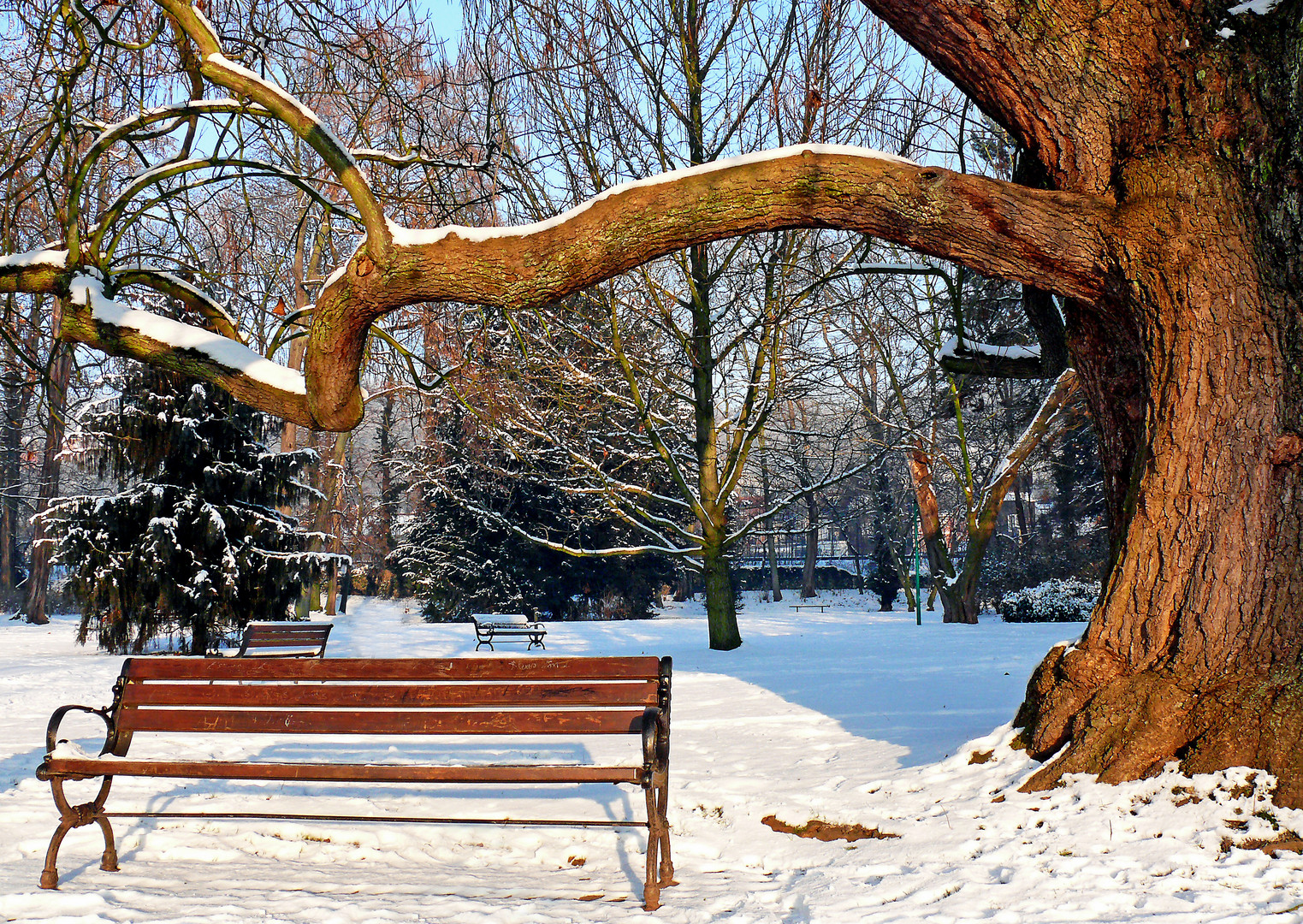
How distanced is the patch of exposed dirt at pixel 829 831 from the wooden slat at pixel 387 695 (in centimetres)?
89

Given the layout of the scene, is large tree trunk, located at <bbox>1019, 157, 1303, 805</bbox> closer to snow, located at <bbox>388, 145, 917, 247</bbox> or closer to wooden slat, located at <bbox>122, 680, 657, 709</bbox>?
snow, located at <bbox>388, 145, 917, 247</bbox>

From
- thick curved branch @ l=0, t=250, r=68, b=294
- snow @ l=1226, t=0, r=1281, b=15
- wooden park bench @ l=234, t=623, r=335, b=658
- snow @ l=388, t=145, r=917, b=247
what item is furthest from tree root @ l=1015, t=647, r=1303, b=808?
wooden park bench @ l=234, t=623, r=335, b=658

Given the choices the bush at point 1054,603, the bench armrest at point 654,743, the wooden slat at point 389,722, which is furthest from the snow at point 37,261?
the bush at point 1054,603

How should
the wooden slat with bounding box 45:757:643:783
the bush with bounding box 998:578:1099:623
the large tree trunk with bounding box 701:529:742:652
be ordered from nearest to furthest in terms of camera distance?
the wooden slat with bounding box 45:757:643:783, the large tree trunk with bounding box 701:529:742:652, the bush with bounding box 998:578:1099:623

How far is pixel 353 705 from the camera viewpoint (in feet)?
14.1

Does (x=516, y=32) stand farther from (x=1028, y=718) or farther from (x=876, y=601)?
(x=876, y=601)

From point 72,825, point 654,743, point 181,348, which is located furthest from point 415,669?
point 181,348

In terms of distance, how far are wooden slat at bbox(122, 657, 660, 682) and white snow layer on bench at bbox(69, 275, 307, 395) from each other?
4.68ft

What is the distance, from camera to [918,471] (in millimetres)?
20453

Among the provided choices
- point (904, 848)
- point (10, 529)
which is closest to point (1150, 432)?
point (904, 848)

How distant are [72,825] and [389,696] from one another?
1329 mm

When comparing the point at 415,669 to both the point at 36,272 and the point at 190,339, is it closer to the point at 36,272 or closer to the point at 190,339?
the point at 190,339

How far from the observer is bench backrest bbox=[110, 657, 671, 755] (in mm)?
4211

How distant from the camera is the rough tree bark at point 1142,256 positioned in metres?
3.96
